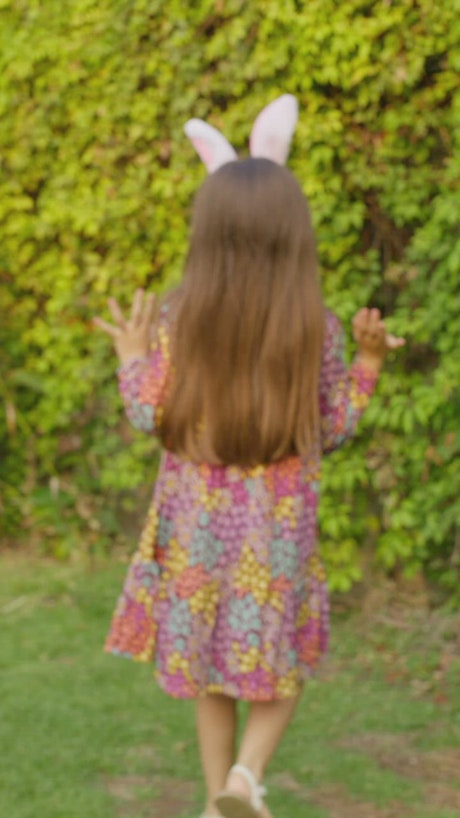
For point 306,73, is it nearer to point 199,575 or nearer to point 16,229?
point 16,229

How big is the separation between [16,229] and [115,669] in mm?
2055

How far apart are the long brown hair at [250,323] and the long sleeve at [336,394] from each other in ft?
0.30

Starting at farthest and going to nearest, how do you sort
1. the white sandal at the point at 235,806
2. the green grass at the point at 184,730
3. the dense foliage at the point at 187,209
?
the dense foliage at the point at 187,209 → the green grass at the point at 184,730 → the white sandal at the point at 235,806

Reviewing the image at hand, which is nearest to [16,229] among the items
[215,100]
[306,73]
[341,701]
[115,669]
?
[215,100]

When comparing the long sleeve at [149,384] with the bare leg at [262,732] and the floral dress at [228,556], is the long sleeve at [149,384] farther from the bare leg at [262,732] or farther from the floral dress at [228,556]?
the bare leg at [262,732]

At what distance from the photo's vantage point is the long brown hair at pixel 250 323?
114 inches

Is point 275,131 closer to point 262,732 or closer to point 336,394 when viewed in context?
point 336,394

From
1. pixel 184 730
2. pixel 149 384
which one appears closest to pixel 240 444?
pixel 149 384

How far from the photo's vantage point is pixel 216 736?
10.3 feet

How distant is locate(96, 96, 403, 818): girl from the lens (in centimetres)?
291

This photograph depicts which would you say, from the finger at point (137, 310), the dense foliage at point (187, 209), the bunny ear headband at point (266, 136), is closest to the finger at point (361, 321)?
the bunny ear headband at point (266, 136)

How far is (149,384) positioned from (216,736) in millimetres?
871

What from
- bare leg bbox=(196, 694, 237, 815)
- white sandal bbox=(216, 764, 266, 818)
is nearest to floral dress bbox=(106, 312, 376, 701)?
bare leg bbox=(196, 694, 237, 815)

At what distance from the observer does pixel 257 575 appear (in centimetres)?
298
